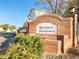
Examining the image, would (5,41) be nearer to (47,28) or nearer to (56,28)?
(47,28)

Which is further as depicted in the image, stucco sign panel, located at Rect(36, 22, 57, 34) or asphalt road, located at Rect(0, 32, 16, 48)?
stucco sign panel, located at Rect(36, 22, 57, 34)

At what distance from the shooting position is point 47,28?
61.3 ft

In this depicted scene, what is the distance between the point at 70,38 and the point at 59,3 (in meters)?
19.0

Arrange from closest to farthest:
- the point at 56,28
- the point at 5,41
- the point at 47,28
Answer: the point at 56,28 < the point at 47,28 < the point at 5,41

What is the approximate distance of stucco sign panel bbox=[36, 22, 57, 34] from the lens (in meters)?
18.5

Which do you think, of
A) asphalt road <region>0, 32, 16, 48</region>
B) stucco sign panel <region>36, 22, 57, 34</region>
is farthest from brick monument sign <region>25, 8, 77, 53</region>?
asphalt road <region>0, 32, 16, 48</region>

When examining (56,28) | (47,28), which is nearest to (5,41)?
(47,28)

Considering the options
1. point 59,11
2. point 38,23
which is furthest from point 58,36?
point 59,11

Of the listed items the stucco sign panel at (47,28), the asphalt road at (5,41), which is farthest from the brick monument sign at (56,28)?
the asphalt road at (5,41)

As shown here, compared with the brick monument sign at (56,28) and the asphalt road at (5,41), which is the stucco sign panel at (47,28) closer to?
the brick monument sign at (56,28)

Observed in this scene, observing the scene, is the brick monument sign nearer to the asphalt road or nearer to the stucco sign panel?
the stucco sign panel

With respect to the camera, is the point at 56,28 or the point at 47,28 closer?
the point at 56,28

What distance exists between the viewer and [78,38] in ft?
63.5

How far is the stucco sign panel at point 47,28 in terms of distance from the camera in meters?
18.5
